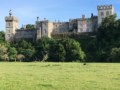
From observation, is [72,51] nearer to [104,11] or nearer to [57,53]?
[57,53]

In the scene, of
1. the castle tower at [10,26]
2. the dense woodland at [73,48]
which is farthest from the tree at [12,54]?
the castle tower at [10,26]

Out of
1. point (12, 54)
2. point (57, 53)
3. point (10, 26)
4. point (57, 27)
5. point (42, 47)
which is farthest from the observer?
point (10, 26)

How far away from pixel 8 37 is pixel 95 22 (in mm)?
30291

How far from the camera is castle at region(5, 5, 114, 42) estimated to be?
442 feet

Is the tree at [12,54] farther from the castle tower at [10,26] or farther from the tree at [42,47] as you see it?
the castle tower at [10,26]

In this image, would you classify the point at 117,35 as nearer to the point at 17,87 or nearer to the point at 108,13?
the point at 108,13

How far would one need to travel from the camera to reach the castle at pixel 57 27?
5304 inches

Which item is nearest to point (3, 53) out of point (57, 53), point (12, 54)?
point (12, 54)

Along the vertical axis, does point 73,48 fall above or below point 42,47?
below

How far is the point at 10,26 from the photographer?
150 m

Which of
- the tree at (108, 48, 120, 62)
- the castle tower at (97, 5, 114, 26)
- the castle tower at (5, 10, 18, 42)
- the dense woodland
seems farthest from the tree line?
the castle tower at (97, 5, 114, 26)

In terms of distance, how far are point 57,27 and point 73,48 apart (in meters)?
44.6

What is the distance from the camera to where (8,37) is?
145 m

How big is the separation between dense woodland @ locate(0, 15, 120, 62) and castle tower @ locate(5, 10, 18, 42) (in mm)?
8854
